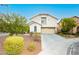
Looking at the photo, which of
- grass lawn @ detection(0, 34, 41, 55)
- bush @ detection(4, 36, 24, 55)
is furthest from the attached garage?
bush @ detection(4, 36, 24, 55)

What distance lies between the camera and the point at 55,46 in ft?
9.34

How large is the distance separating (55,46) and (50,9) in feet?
1.20

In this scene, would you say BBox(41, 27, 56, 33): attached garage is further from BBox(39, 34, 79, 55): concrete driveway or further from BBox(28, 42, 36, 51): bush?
BBox(28, 42, 36, 51): bush

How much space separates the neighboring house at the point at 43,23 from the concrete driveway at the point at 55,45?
0.23ft

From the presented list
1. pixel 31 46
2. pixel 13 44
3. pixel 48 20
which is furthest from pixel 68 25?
pixel 13 44

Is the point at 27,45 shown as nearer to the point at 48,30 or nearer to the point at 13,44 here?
the point at 13,44

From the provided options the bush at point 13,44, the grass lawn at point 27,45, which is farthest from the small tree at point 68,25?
the bush at point 13,44

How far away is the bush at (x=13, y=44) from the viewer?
9.29 ft

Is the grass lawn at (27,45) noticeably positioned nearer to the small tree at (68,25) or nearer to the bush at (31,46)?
the bush at (31,46)

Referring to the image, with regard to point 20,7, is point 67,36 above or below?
below

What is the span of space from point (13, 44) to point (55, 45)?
0.41m
